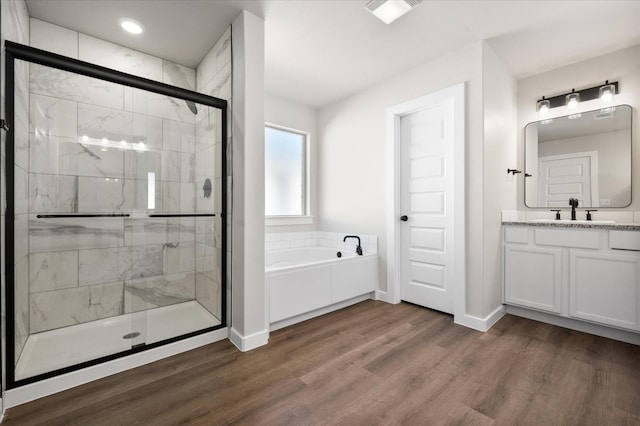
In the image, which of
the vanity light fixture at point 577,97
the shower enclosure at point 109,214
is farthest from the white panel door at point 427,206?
the shower enclosure at point 109,214

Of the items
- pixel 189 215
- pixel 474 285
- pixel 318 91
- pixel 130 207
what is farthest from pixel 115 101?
pixel 474 285

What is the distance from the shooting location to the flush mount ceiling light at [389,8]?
204cm

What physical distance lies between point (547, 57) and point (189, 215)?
3.68 meters

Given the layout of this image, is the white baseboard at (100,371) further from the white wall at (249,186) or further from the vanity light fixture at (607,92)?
the vanity light fixture at (607,92)

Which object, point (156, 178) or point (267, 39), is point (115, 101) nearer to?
point (156, 178)

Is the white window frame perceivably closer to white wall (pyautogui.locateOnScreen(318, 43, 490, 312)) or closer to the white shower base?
white wall (pyautogui.locateOnScreen(318, 43, 490, 312))

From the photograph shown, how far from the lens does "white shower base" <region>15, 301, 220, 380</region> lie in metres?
1.77

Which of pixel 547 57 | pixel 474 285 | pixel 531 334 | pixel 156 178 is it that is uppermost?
pixel 547 57

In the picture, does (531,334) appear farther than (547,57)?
No

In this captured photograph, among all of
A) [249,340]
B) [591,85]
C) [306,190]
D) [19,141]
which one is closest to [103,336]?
[249,340]

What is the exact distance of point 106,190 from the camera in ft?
7.07

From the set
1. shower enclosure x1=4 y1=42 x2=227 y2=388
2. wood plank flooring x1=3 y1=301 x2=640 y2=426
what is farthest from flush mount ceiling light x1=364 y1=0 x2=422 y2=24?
wood plank flooring x1=3 y1=301 x2=640 y2=426

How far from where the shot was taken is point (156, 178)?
2.28 meters

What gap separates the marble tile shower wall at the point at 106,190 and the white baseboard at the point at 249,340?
30cm
